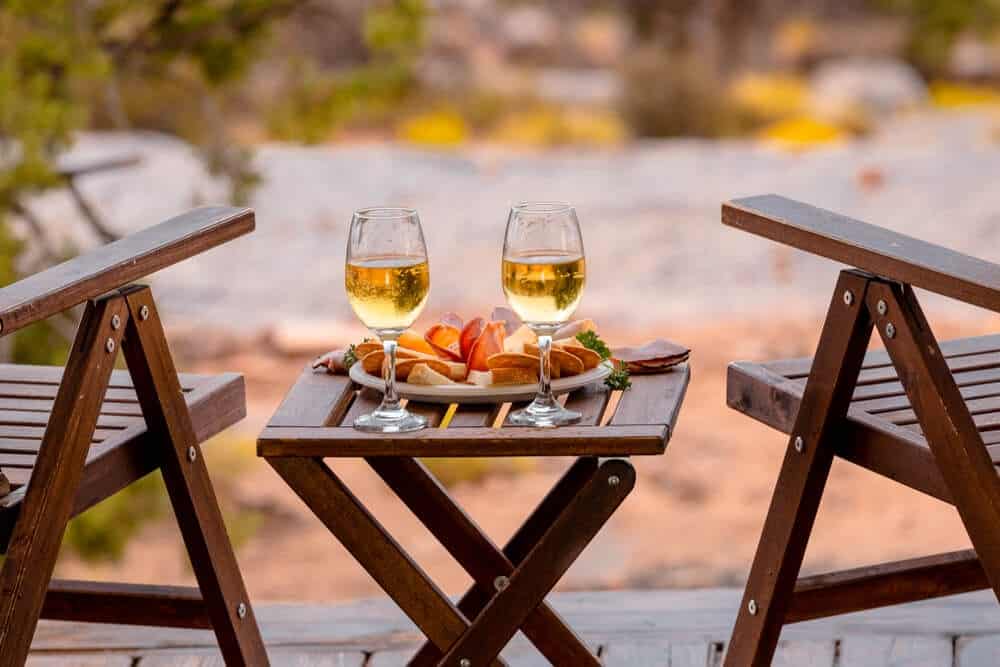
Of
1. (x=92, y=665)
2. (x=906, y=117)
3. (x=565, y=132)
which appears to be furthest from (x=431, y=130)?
(x=92, y=665)

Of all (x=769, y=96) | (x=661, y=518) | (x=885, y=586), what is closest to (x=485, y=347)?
(x=885, y=586)

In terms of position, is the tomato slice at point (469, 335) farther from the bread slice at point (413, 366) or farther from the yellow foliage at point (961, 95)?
the yellow foliage at point (961, 95)

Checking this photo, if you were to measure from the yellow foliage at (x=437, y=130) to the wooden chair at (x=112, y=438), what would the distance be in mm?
10986

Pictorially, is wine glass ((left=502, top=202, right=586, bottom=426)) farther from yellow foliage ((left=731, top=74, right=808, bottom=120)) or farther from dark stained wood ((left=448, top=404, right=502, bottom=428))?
yellow foliage ((left=731, top=74, right=808, bottom=120))

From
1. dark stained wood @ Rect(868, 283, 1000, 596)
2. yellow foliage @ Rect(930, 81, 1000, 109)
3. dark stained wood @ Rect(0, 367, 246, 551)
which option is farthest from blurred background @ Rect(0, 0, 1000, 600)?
dark stained wood @ Rect(868, 283, 1000, 596)

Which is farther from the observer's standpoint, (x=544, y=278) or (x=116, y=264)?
(x=116, y=264)

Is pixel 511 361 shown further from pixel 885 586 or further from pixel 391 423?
pixel 885 586

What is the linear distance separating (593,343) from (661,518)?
13.0 feet

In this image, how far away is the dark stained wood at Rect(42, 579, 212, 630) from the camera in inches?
86.3

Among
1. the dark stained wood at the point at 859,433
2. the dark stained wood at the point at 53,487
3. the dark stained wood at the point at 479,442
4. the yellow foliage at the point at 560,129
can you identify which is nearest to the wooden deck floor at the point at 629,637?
the dark stained wood at the point at 859,433

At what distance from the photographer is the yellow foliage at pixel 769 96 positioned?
1368cm

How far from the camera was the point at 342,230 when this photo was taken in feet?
27.8

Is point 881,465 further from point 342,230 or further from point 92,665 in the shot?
point 342,230

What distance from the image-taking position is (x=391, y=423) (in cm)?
186
